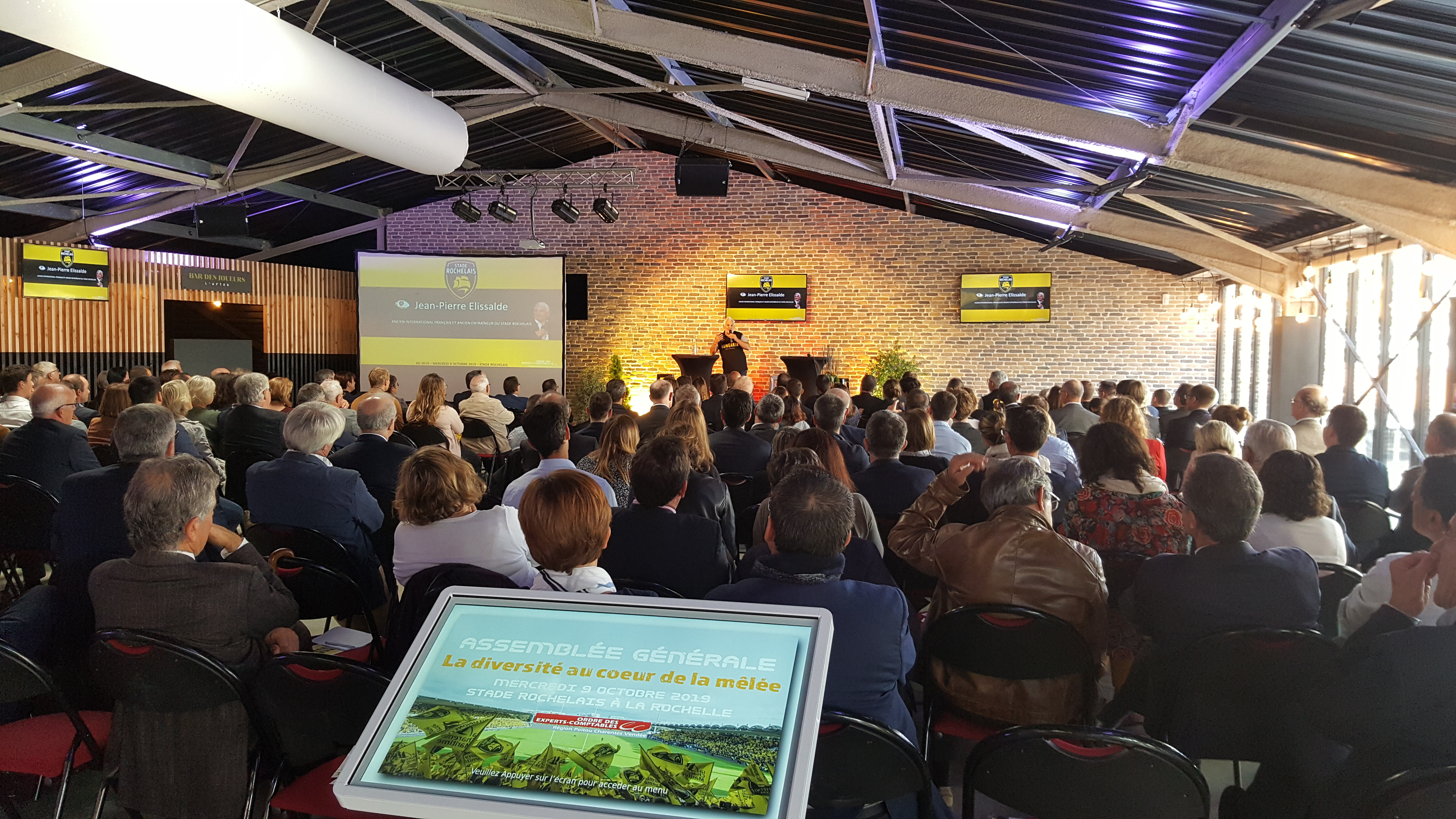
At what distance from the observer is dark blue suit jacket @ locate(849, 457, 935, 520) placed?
4.58m

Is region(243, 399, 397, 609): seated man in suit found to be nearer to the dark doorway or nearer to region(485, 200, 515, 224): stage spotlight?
region(485, 200, 515, 224): stage spotlight

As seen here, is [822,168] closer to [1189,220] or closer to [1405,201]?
[1189,220]

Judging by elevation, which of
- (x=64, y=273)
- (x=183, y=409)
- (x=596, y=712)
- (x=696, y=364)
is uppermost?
(x=64, y=273)

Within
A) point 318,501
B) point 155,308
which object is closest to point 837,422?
point 318,501

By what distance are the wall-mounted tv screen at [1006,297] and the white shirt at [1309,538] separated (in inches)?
426

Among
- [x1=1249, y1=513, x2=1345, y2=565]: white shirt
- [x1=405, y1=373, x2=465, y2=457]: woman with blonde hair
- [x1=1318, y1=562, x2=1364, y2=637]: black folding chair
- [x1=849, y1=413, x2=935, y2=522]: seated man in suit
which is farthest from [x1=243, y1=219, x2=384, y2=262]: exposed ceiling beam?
[x1=1318, y1=562, x2=1364, y2=637]: black folding chair

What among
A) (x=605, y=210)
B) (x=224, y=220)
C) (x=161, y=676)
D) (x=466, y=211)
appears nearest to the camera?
(x=161, y=676)

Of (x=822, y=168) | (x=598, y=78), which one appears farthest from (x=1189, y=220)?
(x=598, y=78)

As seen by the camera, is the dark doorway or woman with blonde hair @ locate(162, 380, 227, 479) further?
the dark doorway

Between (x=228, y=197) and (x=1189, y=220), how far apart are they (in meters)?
11.9

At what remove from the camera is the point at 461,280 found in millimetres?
14492

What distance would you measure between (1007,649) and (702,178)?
369 inches

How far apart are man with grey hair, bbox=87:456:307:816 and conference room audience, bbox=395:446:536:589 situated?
0.76m

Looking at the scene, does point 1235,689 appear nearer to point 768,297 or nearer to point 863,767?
point 863,767
